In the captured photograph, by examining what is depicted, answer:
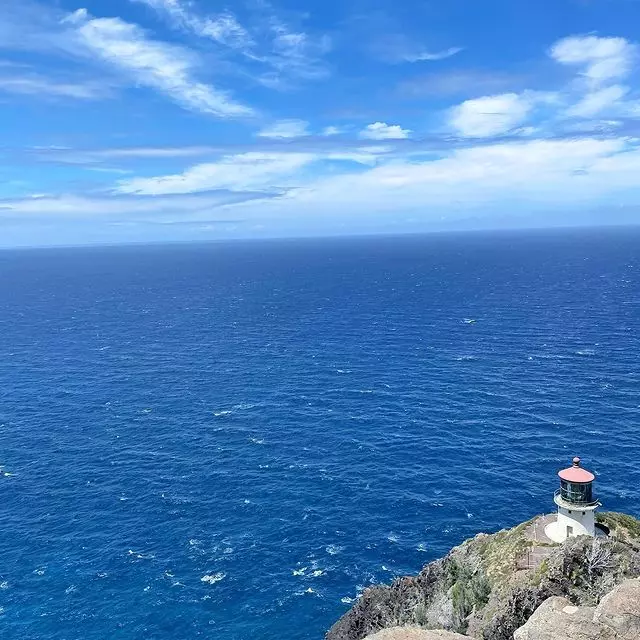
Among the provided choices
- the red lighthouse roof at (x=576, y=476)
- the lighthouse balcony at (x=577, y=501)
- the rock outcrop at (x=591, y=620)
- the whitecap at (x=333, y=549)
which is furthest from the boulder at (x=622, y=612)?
the whitecap at (x=333, y=549)

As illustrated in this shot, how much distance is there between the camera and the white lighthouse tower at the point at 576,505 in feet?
170

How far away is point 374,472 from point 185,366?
67789mm

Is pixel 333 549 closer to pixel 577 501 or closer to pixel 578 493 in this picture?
pixel 577 501

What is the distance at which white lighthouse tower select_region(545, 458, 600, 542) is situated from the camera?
51781mm

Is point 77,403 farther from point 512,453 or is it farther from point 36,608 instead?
point 512,453

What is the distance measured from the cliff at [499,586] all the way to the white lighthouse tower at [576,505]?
2.22 metres

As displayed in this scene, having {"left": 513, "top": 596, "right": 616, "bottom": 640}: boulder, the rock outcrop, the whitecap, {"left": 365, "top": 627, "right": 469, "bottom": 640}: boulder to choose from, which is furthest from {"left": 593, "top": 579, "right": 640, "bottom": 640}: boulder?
the whitecap

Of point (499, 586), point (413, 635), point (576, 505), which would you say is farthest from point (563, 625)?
point (576, 505)

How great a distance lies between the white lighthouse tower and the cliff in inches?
87.2

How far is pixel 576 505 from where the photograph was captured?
170 ft

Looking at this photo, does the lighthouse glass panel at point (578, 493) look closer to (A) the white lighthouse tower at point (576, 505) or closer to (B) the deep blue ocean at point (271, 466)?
(A) the white lighthouse tower at point (576, 505)

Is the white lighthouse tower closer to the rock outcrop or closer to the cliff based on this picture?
the cliff

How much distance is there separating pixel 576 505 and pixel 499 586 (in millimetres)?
10372

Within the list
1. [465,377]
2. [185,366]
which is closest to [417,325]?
[465,377]
